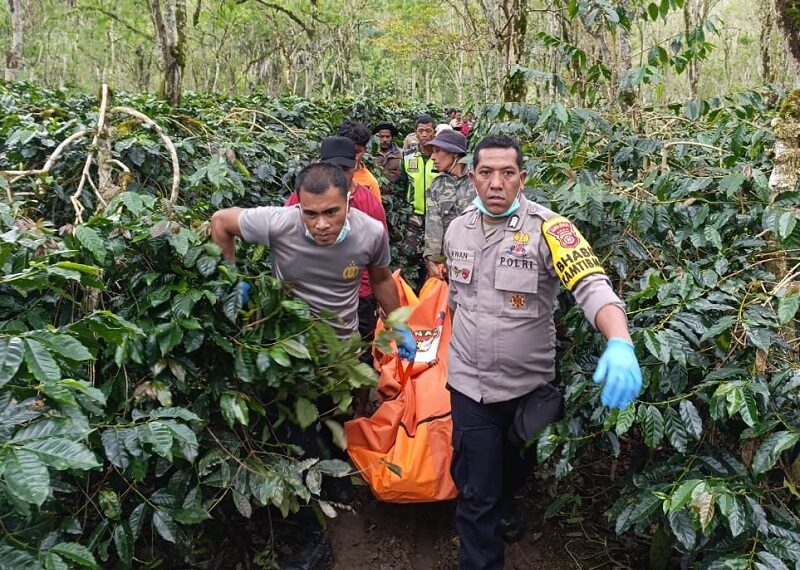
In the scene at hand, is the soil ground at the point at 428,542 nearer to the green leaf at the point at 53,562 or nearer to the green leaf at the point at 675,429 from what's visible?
the green leaf at the point at 675,429

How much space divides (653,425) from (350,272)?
Result: 158 centimetres

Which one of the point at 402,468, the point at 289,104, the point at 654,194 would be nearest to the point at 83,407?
the point at 402,468

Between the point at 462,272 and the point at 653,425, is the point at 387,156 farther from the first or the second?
the point at 653,425

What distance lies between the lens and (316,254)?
2965 mm

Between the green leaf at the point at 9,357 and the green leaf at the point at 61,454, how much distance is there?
17 cm

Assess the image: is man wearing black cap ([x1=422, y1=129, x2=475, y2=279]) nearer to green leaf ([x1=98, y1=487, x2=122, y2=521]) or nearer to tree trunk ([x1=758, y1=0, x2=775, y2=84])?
green leaf ([x1=98, y1=487, x2=122, y2=521])

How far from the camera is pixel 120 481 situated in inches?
91.6

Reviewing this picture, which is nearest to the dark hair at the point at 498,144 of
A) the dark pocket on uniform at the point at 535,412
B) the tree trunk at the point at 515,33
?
the dark pocket on uniform at the point at 535,412

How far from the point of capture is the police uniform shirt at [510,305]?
2.67 meters

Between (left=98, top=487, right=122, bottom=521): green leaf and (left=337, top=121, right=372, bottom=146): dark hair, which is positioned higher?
(left=337, top=121, right=372, bottom=146): dark hair

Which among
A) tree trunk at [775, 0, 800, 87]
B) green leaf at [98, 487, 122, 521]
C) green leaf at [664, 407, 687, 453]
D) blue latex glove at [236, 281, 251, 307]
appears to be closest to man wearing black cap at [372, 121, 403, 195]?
tree trunk at [775, 0, 800, 87]

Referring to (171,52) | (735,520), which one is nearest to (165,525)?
(735,520)

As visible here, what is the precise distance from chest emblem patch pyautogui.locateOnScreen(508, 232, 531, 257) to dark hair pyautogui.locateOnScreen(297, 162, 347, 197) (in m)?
0.81

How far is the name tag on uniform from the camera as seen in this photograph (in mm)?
2855
